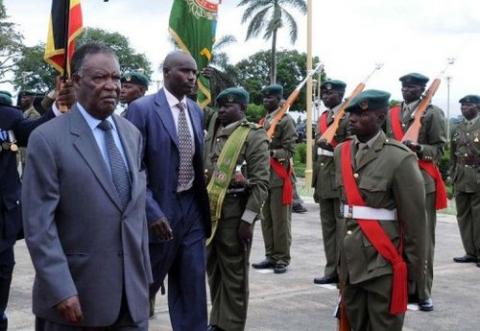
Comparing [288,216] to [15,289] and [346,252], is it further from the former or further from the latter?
[346,252]

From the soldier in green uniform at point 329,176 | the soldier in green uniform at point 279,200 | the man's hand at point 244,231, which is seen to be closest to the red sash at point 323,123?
the soldier in green uniform at point 329,176

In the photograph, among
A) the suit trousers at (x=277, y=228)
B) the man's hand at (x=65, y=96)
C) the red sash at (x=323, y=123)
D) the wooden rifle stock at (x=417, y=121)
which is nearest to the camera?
the man's hand at (x=65, y=96)

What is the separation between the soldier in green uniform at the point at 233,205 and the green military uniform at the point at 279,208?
2.94 m

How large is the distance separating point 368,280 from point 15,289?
4.37 m

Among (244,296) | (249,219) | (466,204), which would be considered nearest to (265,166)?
(249,219)

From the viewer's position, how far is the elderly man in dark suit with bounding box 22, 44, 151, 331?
312cm

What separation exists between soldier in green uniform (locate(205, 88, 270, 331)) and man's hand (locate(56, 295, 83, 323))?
2659mm

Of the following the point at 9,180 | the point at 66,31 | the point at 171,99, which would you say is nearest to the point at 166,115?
the point at 171,99

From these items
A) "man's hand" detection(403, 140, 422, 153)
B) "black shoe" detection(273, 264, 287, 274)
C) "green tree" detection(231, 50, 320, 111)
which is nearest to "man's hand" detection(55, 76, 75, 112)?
"man's hand" detection(403, 140, 422, 153)

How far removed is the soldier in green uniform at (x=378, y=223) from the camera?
4430mm

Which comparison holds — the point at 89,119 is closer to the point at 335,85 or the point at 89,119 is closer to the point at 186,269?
the point at 186,269

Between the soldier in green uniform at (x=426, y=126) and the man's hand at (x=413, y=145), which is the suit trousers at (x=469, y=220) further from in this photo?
the man's hand at (x=413, y=145)

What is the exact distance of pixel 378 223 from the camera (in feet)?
14.8

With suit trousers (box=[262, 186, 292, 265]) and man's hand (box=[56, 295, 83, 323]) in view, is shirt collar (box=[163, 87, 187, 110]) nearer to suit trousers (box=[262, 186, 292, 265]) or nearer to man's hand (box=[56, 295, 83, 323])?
man's hand (box=[56, 295, 83, 323])
